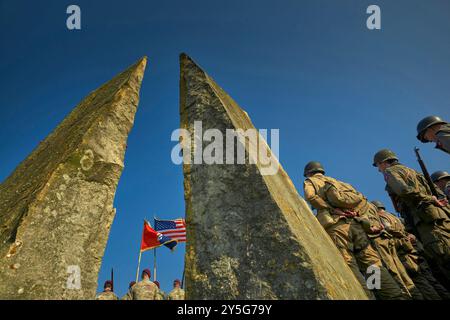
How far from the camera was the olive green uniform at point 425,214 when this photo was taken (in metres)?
4.76

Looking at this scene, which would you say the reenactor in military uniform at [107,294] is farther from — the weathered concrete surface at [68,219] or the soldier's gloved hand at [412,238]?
the soldier's gloved hand at [412,238]

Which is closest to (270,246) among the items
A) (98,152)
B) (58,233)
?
(58,233)

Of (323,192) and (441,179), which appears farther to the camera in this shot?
(441,179)

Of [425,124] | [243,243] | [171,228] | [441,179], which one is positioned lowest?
[243,243]

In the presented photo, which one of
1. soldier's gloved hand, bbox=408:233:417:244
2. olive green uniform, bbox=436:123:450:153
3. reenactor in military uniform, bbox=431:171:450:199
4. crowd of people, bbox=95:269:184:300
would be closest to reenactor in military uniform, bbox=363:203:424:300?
soldier's gloved hand, bbox=408:233:417:244

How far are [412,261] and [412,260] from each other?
0.10 feet

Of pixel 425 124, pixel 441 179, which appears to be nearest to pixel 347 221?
pixel 425 124

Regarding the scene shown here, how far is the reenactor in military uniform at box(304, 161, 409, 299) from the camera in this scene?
14.9ft

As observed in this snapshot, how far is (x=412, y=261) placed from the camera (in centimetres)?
631

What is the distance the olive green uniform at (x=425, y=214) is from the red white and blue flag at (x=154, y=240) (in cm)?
1207

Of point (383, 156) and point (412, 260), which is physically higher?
point (383, 156)

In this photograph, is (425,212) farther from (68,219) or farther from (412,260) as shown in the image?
(68,219)

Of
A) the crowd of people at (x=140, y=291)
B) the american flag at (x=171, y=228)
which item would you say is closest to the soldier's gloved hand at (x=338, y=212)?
the crowd of people at (x=140, y=291)
